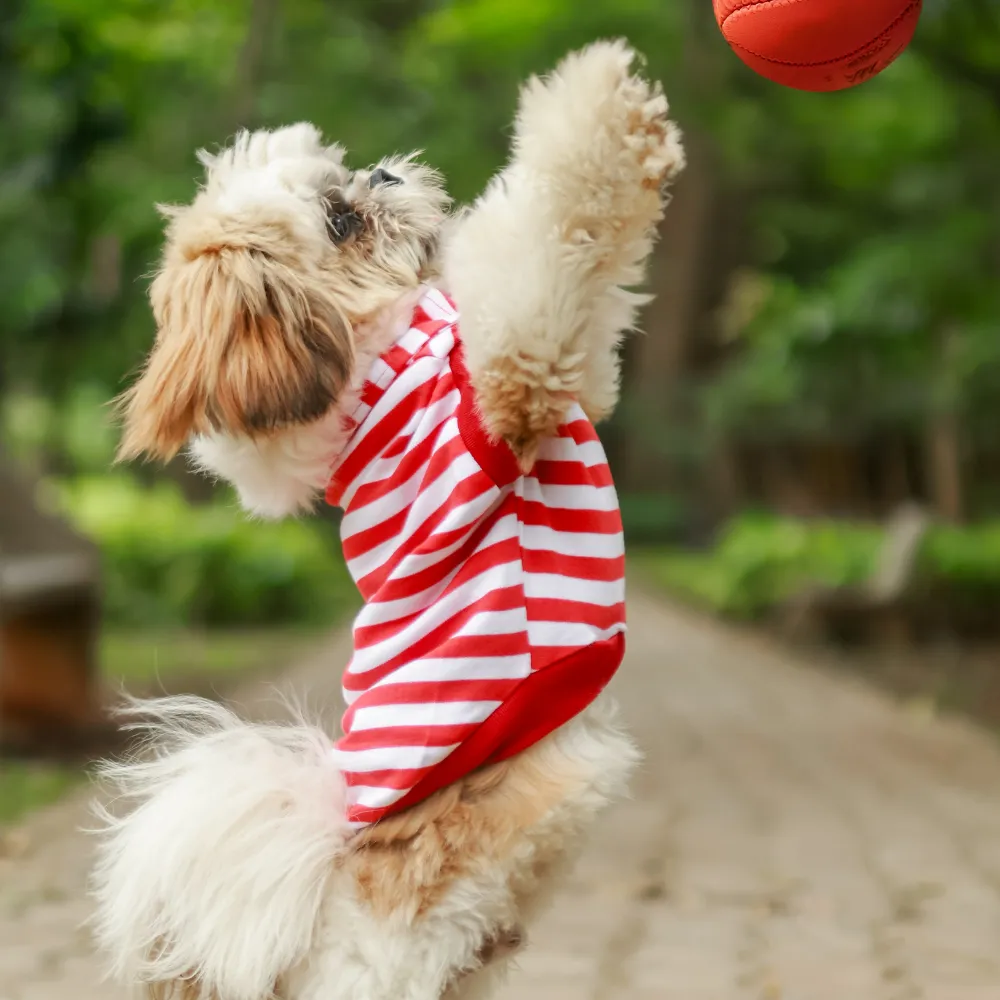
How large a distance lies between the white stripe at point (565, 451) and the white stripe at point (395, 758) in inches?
18.1

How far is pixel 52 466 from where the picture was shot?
25969mm

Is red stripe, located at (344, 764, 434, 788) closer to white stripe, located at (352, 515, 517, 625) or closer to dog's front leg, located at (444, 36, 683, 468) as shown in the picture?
white stripe, located at (352, 515, 517, 625)

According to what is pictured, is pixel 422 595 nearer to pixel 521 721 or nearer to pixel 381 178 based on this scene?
pixel 521 721

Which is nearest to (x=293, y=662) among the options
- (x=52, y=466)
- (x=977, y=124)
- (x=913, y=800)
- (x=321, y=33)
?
(x=321, y=33)

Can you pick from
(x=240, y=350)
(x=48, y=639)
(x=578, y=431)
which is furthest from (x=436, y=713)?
(x=48, y=639)

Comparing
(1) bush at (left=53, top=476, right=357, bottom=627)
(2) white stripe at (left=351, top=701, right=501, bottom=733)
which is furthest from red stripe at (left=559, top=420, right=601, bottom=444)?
(1) bush at (left=53, top=476, right=357, bottom=627)

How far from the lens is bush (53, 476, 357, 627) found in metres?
12.6

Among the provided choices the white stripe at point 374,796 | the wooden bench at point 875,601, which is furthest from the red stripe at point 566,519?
the wooden bench at point 875,601

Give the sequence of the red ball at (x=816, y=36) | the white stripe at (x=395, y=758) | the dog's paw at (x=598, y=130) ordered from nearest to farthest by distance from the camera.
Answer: the dog's paw at (x=598, y=130), the white stripe at (x=395, y=758), the red ball at (x=816, y=36)

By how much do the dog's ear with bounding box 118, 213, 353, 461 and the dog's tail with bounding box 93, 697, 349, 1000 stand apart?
1.63 feet

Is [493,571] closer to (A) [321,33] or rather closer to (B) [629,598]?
(A) [321,33]

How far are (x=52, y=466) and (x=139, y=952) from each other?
25370 mm

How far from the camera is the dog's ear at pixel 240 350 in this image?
191 cm

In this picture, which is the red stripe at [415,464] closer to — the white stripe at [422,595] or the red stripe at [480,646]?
the white stripe at [422,595]
